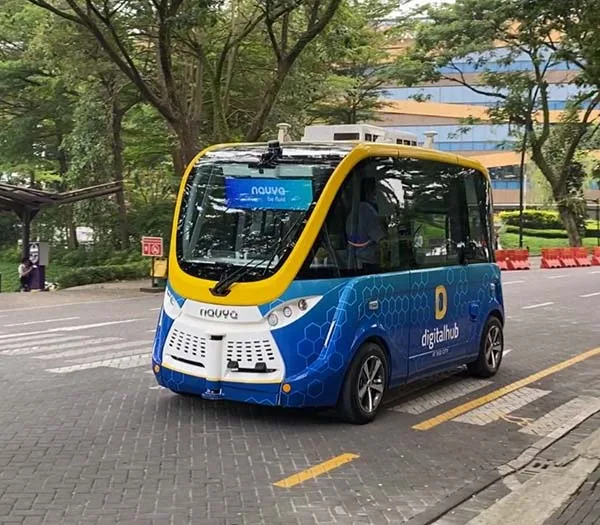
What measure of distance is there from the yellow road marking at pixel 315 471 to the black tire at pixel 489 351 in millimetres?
3732

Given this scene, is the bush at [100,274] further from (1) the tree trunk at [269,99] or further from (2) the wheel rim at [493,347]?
(2) the wheel rim at [493,347]

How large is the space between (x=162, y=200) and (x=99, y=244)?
4.53 meters

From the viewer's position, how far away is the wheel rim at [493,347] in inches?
396

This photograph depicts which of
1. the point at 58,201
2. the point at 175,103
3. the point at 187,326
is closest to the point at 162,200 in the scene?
the point at 58,201

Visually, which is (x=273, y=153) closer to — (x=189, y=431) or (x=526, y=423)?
(x=189, y=431)

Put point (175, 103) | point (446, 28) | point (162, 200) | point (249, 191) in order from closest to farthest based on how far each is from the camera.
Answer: point (249, 191)
point (175, 103)
point (446, 28)
point (162, 200)

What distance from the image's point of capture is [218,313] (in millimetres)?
7441

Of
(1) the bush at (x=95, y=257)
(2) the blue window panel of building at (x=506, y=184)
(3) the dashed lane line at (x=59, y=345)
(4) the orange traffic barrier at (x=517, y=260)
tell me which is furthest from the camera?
(2) the blue window panel of building at (x=506, y=184)

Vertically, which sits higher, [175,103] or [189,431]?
[175,103]

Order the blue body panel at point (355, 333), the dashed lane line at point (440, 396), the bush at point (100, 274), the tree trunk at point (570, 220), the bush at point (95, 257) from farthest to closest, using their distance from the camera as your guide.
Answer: the tree trunk at point (570, 220)
the bush at point (95, 257)
the bush at point (100, 274)
the dashed lane line at point (440, 396)
the blue body panel at point (355, 333)

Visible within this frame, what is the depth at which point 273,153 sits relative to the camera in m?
7.74

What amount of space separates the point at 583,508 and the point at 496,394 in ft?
12.2

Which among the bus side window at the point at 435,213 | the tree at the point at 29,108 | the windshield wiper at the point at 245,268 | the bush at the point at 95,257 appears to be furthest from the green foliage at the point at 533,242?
the windshield wiper at the point at 245,268

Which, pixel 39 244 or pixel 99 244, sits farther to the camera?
pixel 99 244
